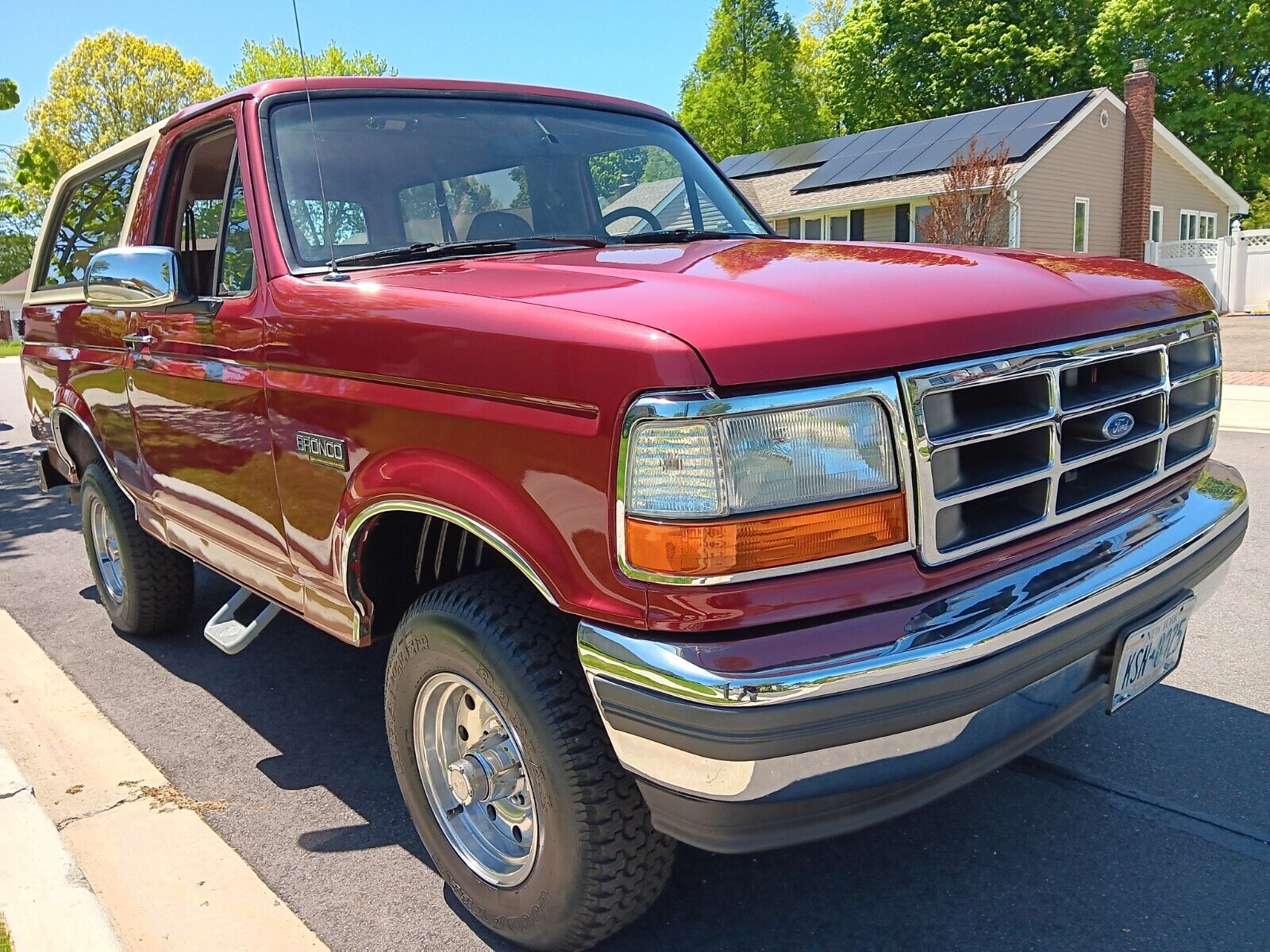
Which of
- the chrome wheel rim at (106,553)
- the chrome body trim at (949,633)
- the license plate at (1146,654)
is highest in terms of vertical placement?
the chrome body trim at (949,633)

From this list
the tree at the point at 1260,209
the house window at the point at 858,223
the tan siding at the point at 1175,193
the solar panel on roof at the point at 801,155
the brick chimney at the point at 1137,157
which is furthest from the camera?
the tree at the point at 1260,209

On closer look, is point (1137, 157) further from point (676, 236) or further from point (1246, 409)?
point (676, 236)

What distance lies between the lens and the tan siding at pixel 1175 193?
26.8 m

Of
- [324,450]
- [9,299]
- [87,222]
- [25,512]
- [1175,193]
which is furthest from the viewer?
[9,299]

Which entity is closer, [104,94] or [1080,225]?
[1080,225]

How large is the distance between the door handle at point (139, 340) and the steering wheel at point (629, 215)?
5.18ft

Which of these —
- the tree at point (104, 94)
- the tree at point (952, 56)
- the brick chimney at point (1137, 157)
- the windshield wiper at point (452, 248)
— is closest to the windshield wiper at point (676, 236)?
the windshield wiper at point (452, 248)

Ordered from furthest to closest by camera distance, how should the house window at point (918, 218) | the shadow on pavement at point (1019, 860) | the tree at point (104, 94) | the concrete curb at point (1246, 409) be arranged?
the tree at point (104, 94), the house window at point (918, 218), the concrete curb at point (1246, 409), the shadow on pavement at point (1019, 860)

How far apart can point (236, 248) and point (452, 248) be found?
792 millimetres

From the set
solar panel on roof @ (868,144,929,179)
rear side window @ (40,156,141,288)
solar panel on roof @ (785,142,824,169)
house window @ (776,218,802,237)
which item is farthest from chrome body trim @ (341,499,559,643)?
solar panel on roof @ (785,142,824,169)

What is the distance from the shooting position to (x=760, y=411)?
179 centimetres

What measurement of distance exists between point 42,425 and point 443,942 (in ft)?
12.6

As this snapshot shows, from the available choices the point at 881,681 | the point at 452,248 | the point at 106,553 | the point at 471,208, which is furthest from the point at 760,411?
the point at 106,553

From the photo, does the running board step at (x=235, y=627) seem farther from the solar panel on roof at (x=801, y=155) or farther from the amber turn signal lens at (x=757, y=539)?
the solar panel on roof at (x=801, y=155)
